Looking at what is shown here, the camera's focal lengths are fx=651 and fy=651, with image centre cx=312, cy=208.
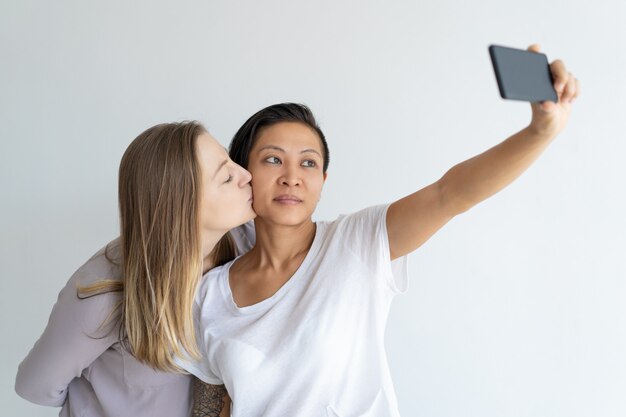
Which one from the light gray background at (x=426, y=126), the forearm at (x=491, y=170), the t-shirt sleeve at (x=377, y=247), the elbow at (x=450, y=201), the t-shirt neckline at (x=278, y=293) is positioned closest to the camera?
the forearm at (x=491, y=170)

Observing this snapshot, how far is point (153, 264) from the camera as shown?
144cm

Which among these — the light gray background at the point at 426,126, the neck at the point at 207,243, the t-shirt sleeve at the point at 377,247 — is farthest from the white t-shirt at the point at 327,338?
the light gray background at the point at 426,126

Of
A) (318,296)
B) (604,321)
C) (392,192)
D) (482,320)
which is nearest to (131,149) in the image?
(318,296)

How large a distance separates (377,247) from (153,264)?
50cm

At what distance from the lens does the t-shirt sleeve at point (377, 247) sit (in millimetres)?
1299

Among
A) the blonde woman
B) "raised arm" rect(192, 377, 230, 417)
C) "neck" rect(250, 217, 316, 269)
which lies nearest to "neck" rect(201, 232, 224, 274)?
the blonde woman

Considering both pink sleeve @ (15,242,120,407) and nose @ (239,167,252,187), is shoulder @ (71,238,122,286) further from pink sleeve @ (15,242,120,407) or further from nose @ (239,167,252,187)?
nose @ (239,167,252,187)

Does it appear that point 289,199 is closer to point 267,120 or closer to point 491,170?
point 267,120

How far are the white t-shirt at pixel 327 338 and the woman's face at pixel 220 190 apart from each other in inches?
7.7

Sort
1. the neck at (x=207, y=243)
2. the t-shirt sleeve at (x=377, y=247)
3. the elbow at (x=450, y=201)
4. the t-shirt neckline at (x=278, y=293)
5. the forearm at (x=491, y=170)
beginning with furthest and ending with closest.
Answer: the neck at (x=207, y=243)
the t-shirt neckline at (x=278, y=293)
the t-shirt sleeve at (x=377, y=247)
the elbow at (x=450, y=201)
the forearm at (x=491, y=170)

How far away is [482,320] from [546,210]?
1.20 feet

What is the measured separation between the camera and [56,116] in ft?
6.79

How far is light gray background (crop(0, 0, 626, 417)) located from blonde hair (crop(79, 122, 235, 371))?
55cm

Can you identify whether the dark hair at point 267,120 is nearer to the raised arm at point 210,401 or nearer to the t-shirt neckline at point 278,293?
the t-shirt neckline at point 278,293
